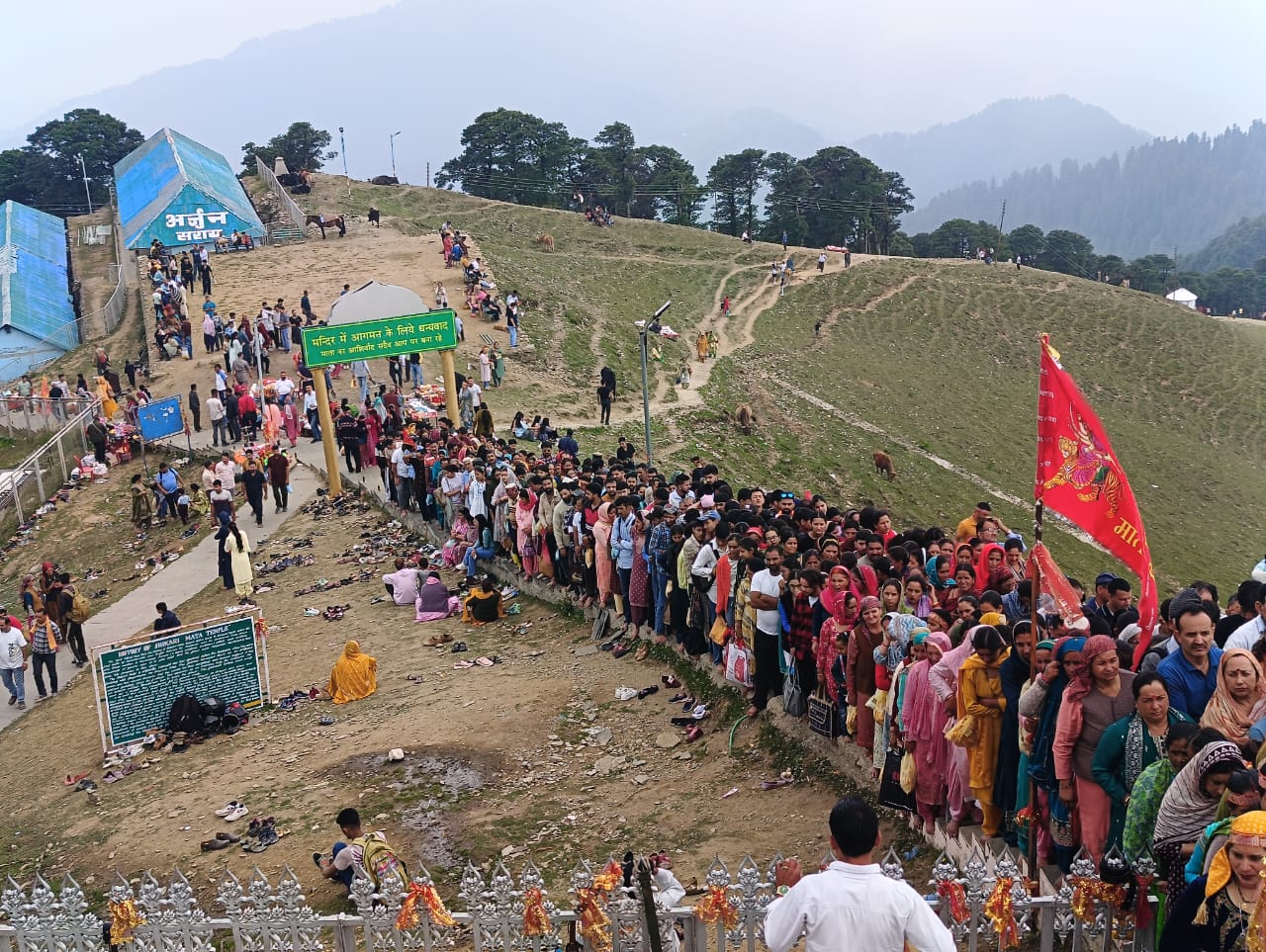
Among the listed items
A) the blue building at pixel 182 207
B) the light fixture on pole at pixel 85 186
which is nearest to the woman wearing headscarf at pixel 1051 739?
the blue building at pixel 182 207

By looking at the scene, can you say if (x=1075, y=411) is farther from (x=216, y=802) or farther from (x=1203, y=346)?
(x=1203, y=346)

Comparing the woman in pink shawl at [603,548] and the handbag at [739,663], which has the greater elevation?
the woman in pink shawl at [603,548]

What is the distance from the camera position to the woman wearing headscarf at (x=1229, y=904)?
400 centimetres

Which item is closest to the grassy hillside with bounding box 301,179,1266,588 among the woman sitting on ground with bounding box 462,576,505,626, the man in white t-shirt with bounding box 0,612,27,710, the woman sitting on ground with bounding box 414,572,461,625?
the woman sitting on ground with bounding box 414,572,461,625

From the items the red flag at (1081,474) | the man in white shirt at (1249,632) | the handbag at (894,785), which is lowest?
the handbag at (894,785)

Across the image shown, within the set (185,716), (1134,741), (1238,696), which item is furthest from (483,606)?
(1238,696)

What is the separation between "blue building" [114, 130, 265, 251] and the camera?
147 feet

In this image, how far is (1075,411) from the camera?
5.85 meters

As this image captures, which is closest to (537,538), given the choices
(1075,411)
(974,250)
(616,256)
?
(1075,411)

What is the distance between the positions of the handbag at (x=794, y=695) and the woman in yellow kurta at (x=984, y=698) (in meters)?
2.56

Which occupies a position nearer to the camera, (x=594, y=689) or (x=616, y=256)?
(x=594, y=689)

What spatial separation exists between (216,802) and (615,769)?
12.1 ft

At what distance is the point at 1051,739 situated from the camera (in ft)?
19.4

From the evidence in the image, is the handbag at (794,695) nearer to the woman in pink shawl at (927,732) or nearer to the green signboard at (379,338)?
the woman in pink shawl at (927,732)
